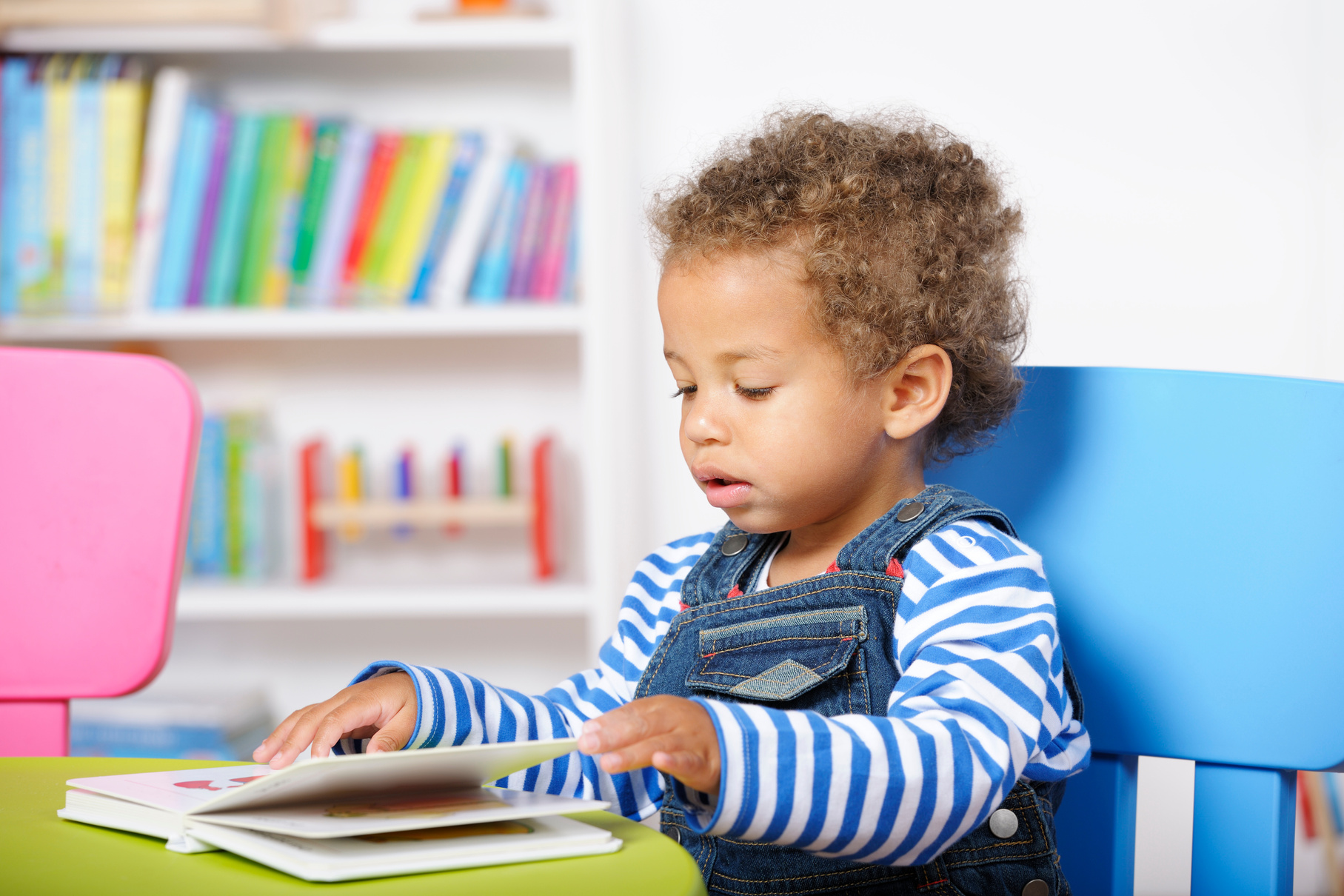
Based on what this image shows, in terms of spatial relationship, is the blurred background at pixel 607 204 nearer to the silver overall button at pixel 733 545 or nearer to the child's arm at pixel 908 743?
the silver overall button at pixel 733 545

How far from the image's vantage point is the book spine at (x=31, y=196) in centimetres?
165

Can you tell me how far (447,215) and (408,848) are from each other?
132 centimetres

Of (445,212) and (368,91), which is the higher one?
(368,91)

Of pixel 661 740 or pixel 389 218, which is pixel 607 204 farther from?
pixel 661 740

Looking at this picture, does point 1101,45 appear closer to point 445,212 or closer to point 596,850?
point 445,212

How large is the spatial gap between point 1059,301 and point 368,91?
1.13m

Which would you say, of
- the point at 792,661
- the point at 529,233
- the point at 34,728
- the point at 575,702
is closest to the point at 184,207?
the point at 529,233

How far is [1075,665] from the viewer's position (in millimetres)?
845

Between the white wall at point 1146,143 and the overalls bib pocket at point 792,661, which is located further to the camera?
the white wall at point 1146,143

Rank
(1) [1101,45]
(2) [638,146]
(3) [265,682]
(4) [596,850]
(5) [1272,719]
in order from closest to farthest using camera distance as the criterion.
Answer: (4) [596,850], (5) [1272,719], (1) [1101,45], (2) [638,146], (3) [265,682]

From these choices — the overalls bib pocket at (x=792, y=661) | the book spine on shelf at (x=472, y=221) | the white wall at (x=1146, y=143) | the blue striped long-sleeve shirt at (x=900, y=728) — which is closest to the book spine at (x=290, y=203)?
the book spine on shelf at (x=472, y=221)

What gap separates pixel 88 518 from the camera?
0.95 meters

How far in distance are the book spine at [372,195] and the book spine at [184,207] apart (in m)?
0.22

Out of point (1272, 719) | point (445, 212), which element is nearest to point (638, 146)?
point (445, 212)
